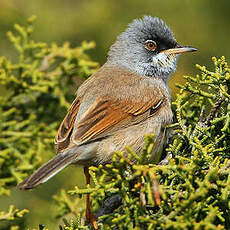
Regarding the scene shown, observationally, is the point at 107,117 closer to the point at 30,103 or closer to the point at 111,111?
the point at 111,111

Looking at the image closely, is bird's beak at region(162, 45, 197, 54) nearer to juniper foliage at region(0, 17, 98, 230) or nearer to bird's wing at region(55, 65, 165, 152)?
bird's wing at region(55, 65, 165, 152)

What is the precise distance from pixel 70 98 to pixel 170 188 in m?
2.50

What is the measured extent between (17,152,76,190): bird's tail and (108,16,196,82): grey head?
63.4 inches

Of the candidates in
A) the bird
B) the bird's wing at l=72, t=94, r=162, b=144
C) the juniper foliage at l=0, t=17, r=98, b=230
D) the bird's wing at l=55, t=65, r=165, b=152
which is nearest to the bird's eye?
the bird

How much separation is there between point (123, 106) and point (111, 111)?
16 cm

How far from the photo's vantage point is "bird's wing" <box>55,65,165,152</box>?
3.62 metres

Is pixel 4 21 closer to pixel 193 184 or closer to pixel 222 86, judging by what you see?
pixel 222 86

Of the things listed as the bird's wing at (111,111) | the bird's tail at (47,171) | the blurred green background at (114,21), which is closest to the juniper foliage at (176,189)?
the bird's tail at (47,171)

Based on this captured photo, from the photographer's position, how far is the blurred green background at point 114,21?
5.77 m

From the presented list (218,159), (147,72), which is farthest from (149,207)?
(147,72)

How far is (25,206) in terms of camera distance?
16.4 ft

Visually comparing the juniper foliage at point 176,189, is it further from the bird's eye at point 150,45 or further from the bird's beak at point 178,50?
the bird's eye at point 150,45

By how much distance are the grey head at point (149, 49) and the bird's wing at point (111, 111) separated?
34cm

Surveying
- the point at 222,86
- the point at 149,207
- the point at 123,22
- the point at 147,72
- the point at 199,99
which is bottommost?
the point at 149,207
